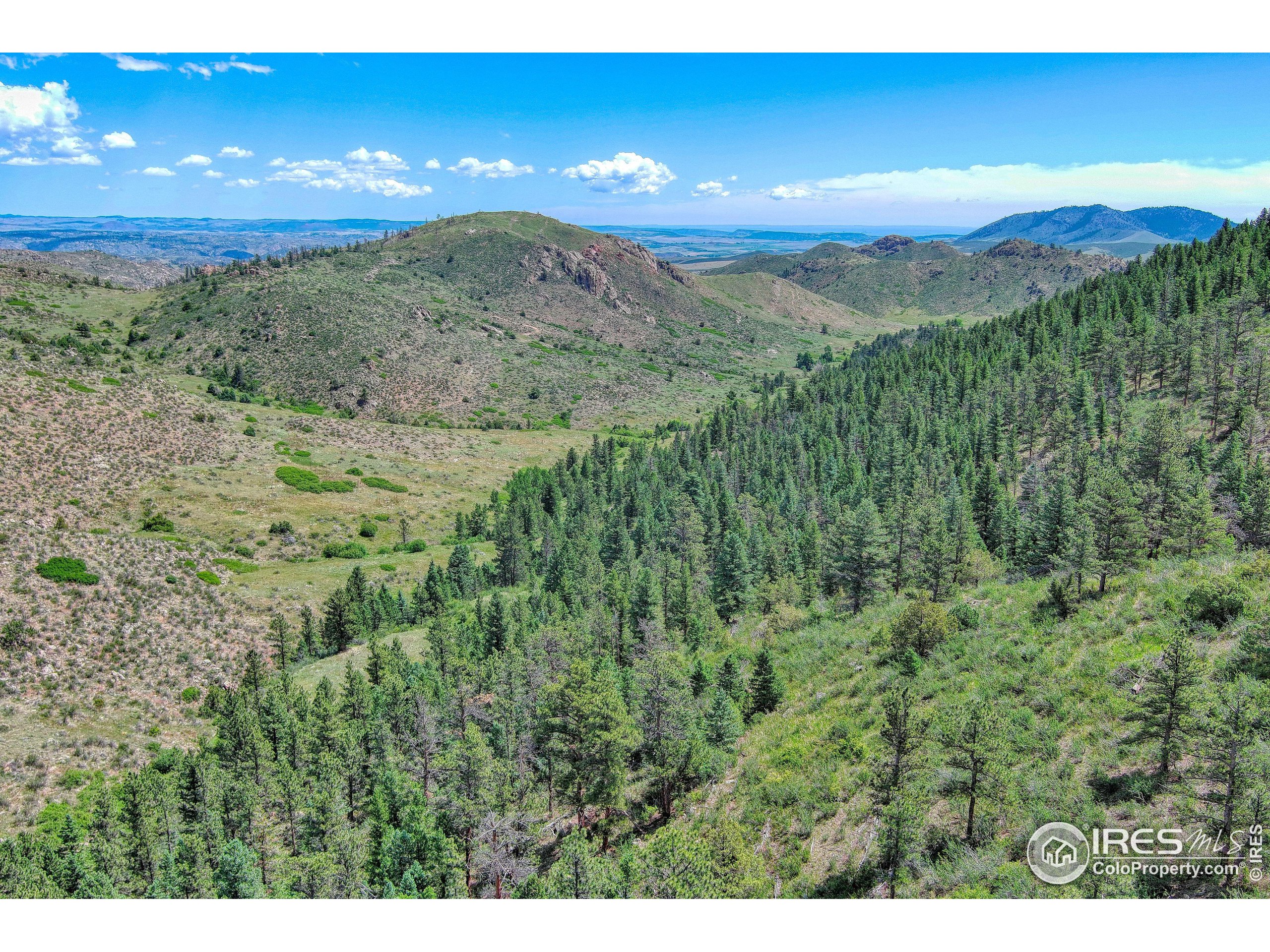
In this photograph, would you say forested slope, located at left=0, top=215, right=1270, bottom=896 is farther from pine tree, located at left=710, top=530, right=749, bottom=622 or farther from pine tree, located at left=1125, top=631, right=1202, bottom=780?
pine tree, located at left=710, top=530, right=749, bottom=622

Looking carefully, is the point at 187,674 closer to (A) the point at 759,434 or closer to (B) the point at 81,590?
(B) the point at 81,590

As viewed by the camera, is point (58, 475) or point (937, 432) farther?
point (937, 432)

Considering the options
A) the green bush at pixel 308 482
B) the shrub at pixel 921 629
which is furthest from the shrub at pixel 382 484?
the shrub at pixel 921 629

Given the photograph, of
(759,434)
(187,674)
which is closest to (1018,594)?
(187,674)

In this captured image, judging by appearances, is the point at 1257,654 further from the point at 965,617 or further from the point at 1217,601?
the point at 965,617

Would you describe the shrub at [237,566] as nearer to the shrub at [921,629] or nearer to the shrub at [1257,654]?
the shrub at [921,629]

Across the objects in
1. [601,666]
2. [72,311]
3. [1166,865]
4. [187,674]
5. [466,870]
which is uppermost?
[72,311]

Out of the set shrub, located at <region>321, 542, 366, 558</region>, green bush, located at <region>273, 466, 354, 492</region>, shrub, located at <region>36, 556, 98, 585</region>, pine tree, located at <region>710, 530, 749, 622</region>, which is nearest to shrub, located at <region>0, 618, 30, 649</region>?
shrub, located at <region>36, 556, 98, 585</region>
